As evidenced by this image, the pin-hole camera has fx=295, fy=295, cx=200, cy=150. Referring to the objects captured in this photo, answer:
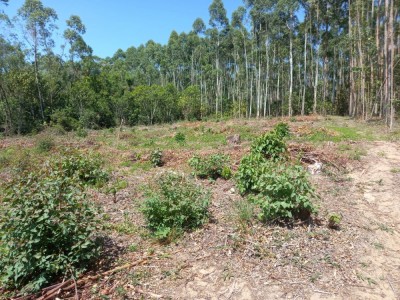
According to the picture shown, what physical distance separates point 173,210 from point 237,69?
123 ft

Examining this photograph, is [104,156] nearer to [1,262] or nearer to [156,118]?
[1,262]

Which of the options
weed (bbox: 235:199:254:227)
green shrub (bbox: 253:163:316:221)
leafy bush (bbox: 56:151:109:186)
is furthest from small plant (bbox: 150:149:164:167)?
green shrub (bbox: 253:163:316:221)

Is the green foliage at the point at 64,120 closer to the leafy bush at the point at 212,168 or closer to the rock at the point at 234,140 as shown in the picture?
the rock at the point at 234,140

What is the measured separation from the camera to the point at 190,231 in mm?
4305

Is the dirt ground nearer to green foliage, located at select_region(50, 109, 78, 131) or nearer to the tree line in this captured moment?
the tree line

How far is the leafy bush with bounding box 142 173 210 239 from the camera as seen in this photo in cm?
418

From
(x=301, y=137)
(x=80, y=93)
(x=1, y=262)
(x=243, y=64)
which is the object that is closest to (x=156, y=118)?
(x=80, y=93)

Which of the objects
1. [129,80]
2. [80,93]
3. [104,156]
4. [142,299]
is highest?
[129,80]

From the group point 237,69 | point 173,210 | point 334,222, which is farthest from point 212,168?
point 237,69

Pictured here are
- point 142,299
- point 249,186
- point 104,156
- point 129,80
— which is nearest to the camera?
point 142,299

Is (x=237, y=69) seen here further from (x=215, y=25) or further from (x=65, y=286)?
(x=65, y=286)

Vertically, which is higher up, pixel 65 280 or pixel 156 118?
pixel 156 118

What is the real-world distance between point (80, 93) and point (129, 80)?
49.6ft

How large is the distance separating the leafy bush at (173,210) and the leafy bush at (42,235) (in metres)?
0.95
